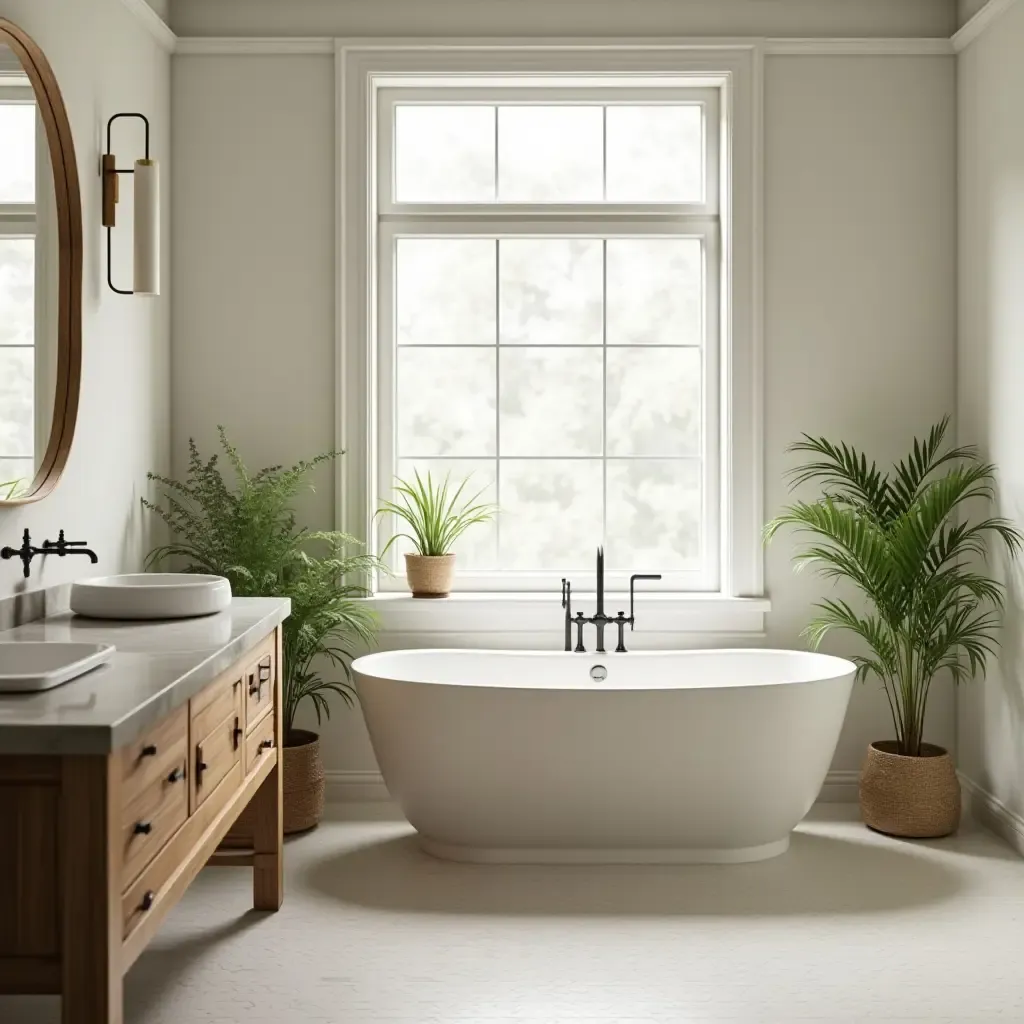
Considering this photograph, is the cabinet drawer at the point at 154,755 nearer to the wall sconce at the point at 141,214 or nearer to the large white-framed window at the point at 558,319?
the wall sconce at the point at 141,214

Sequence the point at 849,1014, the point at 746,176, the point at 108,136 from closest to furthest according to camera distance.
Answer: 1. the point at 849,1014
2. the point at 108,136
3. the point at 746,176

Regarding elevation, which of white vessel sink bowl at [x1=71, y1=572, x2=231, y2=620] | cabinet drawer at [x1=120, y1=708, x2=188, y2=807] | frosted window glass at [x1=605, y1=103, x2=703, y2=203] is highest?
frosted window glass at [x1=605, y1=103, x2=703, y2=203]

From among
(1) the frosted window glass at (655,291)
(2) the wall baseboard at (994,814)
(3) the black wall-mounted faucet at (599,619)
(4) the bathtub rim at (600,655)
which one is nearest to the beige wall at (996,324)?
(2) the wall baseboard at (994,814)

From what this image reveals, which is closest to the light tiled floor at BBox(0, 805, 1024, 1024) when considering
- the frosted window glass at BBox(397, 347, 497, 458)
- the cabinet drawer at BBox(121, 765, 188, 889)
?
the cabinet drawer at BBox(121, 765, 188, 889)

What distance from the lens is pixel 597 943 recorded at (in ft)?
9.16

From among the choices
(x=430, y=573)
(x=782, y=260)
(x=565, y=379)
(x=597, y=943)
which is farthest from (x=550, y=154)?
(x=597, y=943)

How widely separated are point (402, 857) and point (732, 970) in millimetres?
1146

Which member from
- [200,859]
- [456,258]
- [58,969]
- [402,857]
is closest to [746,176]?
[456,258]

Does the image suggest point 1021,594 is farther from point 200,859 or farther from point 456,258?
point 200,859

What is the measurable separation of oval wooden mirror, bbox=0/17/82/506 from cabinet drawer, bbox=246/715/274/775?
2.58 ft

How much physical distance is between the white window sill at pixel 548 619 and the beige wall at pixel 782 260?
9 cm

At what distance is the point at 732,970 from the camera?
2.65m

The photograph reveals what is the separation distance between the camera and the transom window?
13.5 ft

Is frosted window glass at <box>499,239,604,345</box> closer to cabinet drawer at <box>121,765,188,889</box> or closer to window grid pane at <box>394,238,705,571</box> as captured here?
window grid pane at <box>394,238,705,571</box>
